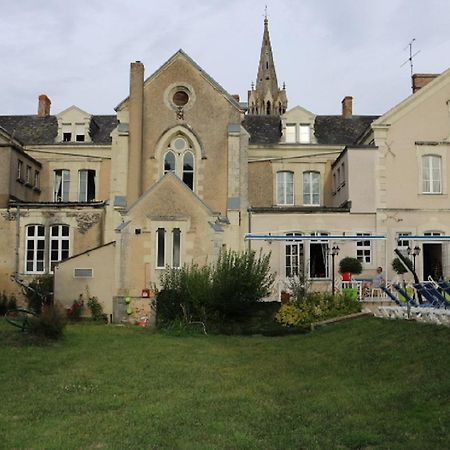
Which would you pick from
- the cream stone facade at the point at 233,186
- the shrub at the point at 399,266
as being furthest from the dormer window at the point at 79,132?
the shrub at the point at 399,266

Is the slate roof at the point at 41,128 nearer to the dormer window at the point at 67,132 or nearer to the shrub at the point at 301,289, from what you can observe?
the dormer window at the point at 67,132

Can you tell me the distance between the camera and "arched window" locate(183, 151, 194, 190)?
31562 mm

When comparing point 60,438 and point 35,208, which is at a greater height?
point 35,208

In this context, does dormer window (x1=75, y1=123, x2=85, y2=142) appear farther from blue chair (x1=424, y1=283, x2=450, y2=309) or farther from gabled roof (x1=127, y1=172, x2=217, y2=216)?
blue chair (x1=424, y1=283, x2=450, y2=309)

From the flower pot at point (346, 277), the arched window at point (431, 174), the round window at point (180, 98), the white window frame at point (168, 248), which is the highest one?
the round window at point (180, 98)

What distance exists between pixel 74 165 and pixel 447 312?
1018 inches

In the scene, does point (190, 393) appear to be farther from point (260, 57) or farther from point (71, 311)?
point (260, 57)

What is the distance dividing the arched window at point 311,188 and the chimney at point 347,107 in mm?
6003

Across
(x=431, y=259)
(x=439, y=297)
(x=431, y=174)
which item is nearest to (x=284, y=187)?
(x=431, y=174)

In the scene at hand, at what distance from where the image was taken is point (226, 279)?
2136 centimetres

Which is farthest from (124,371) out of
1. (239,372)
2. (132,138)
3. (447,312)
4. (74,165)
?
(74,165)

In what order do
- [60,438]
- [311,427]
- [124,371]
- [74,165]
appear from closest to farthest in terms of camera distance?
[60,438] < [311,427] < [124,371] < [74,165]

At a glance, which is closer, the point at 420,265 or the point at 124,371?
the point at 124,371

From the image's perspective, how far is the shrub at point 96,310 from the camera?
25938mm
